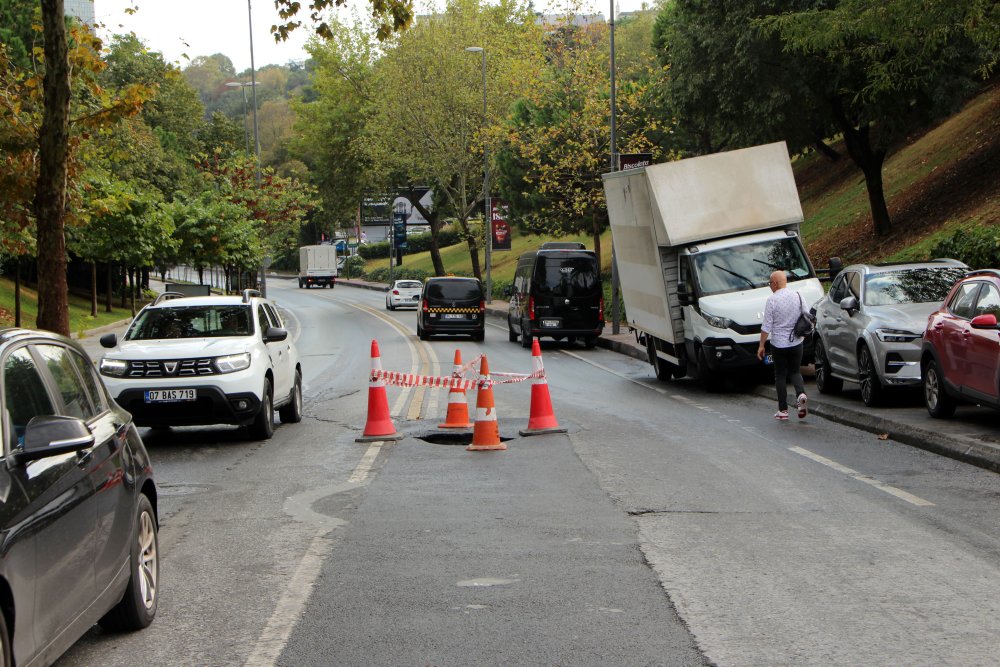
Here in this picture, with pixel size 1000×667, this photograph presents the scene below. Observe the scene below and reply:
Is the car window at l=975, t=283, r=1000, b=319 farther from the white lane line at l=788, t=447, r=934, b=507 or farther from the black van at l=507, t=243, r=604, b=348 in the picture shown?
the black van at l=507, t=243, r=604, b=348

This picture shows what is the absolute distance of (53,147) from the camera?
14.9 m

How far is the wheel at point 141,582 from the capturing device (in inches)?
Answer: 225

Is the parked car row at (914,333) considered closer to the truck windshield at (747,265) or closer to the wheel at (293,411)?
the truck windshield at (747,265)

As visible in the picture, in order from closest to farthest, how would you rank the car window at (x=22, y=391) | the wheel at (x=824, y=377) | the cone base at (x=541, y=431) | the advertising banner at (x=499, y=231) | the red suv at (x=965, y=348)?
the car window at (x=22, y=391) → the red suv at (x=965, y=348) → the cone base at (x=541, y=431) → the wheel at (x=824, y=377) → the advertising banner at (x=499, y=231)

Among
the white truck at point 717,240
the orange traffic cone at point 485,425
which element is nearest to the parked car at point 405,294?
the white truck at point 717,240

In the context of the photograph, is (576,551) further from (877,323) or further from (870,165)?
(870,165)

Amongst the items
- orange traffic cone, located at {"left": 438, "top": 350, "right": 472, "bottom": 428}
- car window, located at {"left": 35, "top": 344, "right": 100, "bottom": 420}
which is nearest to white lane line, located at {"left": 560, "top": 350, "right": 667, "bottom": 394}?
orange traffic cone, located at {"left": 438, "top": 350, "right": 472, "bottom": 428}

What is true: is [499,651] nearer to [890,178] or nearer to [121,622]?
[121,622]

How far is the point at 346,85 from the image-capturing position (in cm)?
7381

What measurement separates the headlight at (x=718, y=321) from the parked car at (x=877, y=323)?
1.35m

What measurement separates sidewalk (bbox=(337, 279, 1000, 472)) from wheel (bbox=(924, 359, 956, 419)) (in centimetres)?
10

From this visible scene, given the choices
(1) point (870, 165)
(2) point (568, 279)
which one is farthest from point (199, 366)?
(1) point (870, 165)

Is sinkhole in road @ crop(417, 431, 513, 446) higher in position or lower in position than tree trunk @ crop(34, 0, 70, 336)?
lower

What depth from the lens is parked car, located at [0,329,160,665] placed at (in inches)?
164
